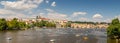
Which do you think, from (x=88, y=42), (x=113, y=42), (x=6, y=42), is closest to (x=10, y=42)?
(x=6, y=42)

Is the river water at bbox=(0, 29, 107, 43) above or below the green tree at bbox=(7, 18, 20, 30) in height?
below

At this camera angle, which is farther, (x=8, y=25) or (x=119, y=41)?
(x=8, y=25)

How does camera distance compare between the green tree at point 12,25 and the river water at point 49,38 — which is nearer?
the river water at point 49,38

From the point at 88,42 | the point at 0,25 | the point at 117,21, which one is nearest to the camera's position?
the point at 88,42

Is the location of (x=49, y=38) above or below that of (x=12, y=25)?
below

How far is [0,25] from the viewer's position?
398ft

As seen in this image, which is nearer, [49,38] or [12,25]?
[49,38]

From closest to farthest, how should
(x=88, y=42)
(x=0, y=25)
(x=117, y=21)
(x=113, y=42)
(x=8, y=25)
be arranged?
(x=113, y=42), (x=88, y=42), (x=117, y=21), (x=0, y=25), (x=8, y=25)

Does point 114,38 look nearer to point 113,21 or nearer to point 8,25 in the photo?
point 113,21

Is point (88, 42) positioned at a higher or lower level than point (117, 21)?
lower

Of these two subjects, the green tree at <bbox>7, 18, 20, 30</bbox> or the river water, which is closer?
the river water

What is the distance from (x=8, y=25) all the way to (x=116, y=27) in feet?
246

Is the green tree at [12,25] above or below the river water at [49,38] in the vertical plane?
above

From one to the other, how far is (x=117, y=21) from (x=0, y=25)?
208 ft
